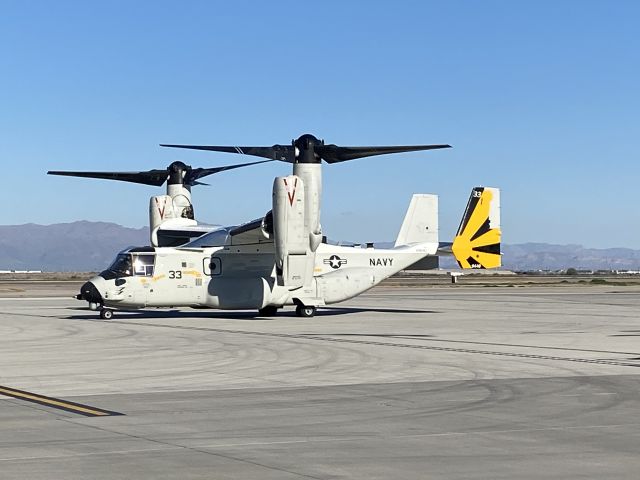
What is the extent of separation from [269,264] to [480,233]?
406 inches

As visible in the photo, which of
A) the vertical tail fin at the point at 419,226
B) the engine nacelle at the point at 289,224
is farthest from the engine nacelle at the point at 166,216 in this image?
the vertical tail fin at the point at 419,226

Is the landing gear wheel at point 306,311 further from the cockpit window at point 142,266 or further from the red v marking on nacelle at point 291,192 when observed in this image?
the cockpit window at point 142,266

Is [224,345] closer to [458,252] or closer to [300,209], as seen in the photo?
[300,209]

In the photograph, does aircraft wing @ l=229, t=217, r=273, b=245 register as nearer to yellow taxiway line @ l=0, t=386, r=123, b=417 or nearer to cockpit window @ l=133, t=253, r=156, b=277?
cockpit window @ l=133, t=253, r=156, b=277

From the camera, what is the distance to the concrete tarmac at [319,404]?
1114 centimetres

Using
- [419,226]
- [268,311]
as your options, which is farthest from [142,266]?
[419,226]

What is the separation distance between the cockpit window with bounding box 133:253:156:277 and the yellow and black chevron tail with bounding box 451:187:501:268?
13.7m

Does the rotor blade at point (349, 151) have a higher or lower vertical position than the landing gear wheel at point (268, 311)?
higher

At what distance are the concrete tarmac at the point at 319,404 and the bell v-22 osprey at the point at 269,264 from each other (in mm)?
6318

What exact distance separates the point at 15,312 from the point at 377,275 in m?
15.5

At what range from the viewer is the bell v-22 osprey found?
128 feet

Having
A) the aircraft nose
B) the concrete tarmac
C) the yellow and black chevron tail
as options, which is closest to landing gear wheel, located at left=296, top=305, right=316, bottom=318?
the yellow and black chevron tail

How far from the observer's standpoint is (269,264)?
4172 cm

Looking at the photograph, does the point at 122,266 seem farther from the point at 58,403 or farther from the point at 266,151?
the point at 58,403
